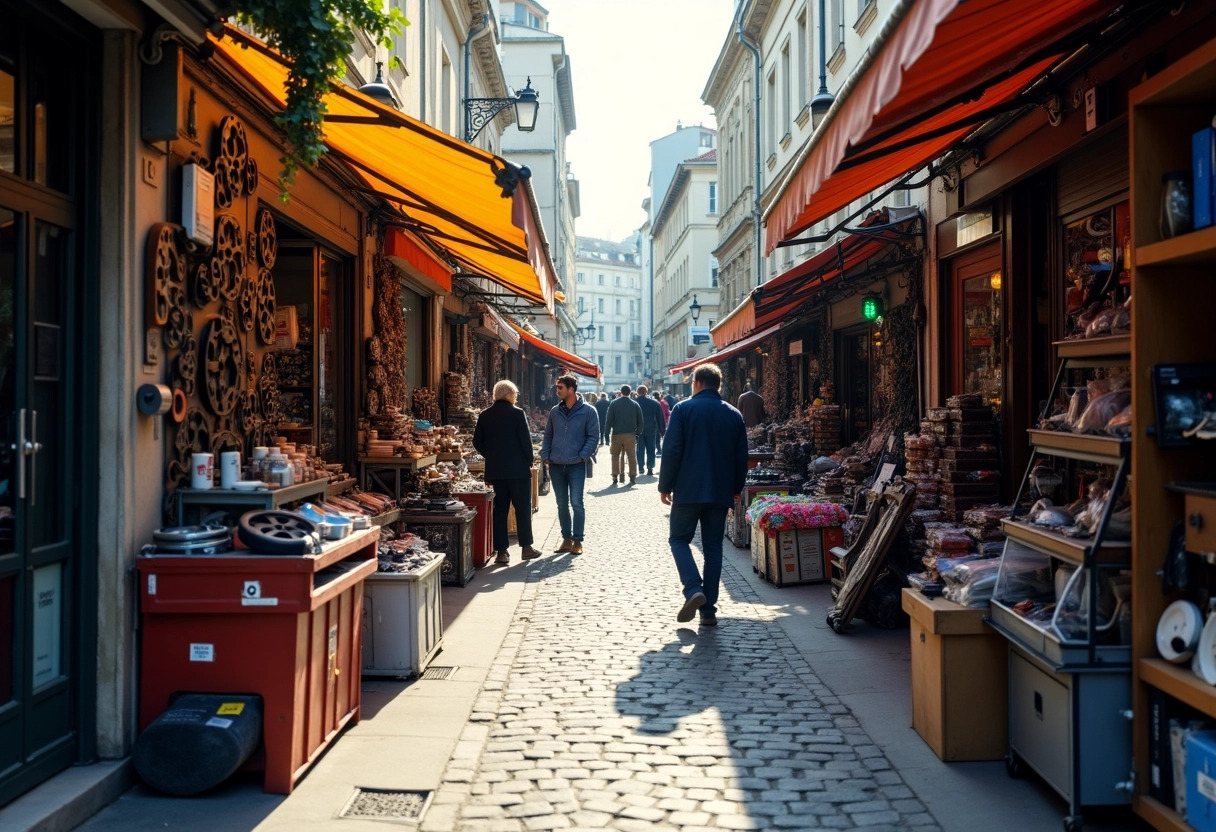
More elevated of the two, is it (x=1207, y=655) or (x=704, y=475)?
(x=704, y=475)

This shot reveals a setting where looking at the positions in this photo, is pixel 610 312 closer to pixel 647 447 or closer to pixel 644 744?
pixel 647 447

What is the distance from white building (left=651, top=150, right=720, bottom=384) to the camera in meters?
49.2

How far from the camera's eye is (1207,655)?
3.73 metres

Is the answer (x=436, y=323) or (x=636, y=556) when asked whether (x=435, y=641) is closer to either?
(x=636, y=556)

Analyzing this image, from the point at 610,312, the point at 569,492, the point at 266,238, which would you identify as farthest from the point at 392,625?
the point at 610,312

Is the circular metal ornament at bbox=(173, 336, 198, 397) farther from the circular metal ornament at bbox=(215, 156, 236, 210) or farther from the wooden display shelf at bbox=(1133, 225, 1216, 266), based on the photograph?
the wooden display shelf at bbox=(1133, 225, 1216, 266)

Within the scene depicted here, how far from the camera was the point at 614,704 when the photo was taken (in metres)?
6.02

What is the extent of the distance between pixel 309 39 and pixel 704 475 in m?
4.65

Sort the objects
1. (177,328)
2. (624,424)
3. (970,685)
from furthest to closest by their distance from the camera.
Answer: (624,424) < (177,328) < (970,685)

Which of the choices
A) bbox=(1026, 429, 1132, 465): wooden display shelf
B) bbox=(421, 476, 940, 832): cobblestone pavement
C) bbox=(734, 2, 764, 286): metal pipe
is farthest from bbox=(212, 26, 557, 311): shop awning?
bbox=(734, 2, 764, 286): metal pipe

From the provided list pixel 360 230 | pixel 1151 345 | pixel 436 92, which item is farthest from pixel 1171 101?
pixel 436 92

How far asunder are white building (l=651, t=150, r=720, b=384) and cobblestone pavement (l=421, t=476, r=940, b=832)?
34.6 m

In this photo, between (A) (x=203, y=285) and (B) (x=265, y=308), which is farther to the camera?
(B) (x=265, y=308)

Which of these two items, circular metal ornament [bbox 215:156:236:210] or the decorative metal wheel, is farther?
the decorative metal wheel
